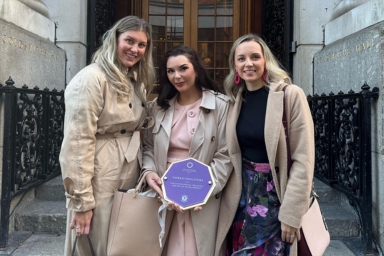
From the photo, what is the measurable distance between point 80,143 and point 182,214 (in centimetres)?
82

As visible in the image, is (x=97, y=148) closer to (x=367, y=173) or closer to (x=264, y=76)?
(x=264, y=76)

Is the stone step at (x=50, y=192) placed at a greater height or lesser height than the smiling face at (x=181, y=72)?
lesser

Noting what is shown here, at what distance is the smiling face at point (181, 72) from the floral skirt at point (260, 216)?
2.18 ft

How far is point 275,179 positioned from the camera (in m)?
2.28

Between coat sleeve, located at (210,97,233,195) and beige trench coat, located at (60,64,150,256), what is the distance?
541 mm

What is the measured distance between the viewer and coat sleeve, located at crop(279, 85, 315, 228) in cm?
219

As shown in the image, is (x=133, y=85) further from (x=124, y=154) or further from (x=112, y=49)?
(x=124, y=154)

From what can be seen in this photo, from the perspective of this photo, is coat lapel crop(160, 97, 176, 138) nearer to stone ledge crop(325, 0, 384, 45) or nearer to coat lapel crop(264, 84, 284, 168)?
coat lapel crop(264, 84, 284, 168)

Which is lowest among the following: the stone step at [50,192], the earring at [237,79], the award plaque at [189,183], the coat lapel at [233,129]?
the stone step at [50,192]

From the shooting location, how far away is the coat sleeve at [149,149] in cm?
256

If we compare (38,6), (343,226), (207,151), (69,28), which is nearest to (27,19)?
(38,6)

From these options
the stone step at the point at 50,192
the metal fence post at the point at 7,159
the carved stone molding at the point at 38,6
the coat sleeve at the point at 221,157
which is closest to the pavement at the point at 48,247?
the metal fence post at the point at 7,159

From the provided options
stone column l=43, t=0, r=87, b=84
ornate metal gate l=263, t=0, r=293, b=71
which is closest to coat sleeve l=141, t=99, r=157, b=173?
stone column l=43, t=0, r=87, b=84

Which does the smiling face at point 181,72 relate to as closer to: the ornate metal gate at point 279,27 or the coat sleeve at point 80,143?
the coat sleeve at point 80,143
